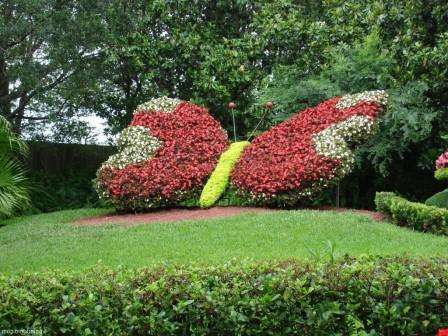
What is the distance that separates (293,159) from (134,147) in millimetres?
3100

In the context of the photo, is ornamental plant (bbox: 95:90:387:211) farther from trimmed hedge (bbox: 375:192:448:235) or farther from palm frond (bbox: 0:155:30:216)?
palm frond (bbox: 0:155:30:216)

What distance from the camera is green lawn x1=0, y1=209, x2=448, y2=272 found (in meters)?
7.00

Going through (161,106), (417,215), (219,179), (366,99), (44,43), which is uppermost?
(44,43)

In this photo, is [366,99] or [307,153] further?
[366,99]

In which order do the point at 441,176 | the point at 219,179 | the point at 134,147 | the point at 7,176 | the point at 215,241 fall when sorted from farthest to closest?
the point at 134,147
the point at 219,179
the point at 7,176
the point at 441,176
the point at 215,241

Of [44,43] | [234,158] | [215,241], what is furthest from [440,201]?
[44,43]

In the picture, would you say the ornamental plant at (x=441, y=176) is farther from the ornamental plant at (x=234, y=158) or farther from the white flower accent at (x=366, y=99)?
the white flower accent at (x=366, y=99)

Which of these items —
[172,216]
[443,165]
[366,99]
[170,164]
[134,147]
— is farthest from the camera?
[134,147]

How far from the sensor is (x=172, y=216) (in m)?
10.5

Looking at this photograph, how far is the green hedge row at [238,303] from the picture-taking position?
11.8 ft

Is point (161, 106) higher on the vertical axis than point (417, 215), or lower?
higher

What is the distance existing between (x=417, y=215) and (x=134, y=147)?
5.52 m

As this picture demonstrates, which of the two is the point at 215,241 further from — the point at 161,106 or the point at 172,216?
the point at 161,106

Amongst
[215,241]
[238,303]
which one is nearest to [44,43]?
[215,241]
